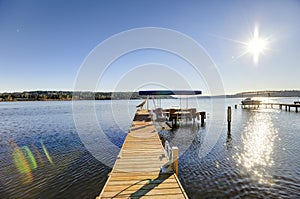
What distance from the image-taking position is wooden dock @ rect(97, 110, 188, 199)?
402 centimetres

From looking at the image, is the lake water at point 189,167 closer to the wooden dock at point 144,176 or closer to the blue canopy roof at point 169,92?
the wooden dock at point 144,176

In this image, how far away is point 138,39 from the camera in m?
13.9

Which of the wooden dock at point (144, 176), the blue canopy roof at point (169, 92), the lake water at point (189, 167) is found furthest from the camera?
the blue canopy roof at point (169, 92)

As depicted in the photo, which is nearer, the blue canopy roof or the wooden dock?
the wooden dock

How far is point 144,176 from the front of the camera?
487 centimetres

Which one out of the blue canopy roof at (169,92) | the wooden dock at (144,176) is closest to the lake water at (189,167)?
the wooden dock at (144,176)

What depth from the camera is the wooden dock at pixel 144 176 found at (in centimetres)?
402

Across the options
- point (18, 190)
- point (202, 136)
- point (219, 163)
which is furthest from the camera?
point (202, 136)

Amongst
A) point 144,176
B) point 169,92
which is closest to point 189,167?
point 144,176

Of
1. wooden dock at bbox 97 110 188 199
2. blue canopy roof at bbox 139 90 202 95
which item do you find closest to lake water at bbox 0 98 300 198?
wooden dock at bbox 97 110 188 199

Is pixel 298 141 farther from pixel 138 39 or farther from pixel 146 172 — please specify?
pixel 138 39

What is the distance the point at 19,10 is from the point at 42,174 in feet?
31.4

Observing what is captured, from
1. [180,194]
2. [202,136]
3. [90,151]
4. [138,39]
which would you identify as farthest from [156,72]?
→ [180,194]

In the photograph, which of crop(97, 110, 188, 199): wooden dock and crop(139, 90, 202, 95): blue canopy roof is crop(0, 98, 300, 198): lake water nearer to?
crop(97, 110, 188, 199): wooden dock
